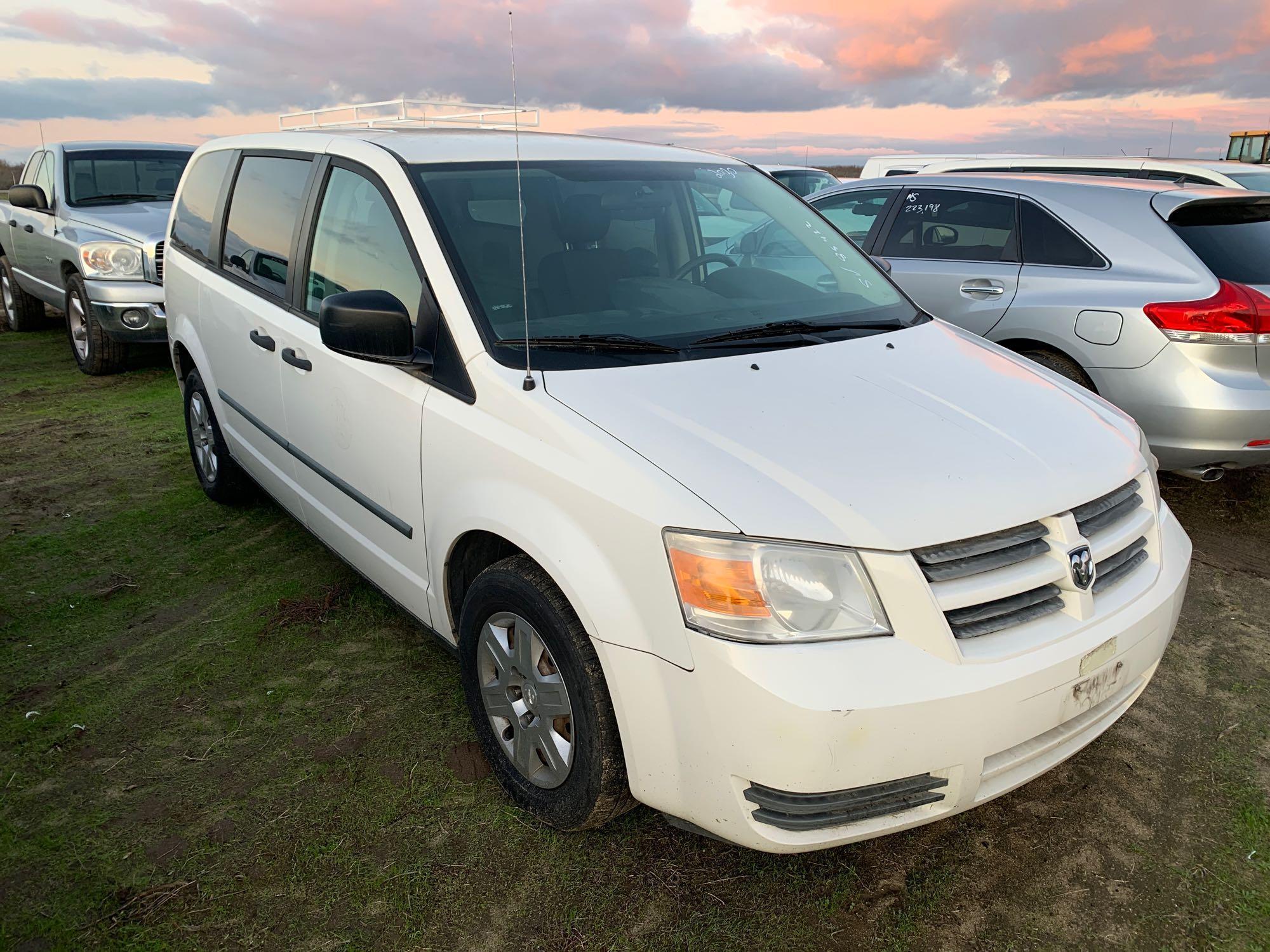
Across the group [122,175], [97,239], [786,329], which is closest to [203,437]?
[786,329]

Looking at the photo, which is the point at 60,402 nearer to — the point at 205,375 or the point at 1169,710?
the point at 205,375

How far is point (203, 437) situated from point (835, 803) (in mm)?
3979

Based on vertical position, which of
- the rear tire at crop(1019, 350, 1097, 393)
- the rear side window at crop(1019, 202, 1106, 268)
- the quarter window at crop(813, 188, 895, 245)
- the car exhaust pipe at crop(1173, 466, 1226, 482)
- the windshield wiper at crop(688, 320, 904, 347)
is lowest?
the car exhaust pipe at crop(1173, 466, 1226, 482)

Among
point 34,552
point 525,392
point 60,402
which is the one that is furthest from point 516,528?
point 60,402

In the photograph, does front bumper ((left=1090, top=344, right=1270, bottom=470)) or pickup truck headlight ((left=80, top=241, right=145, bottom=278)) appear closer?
front bumper ((left=1090, top=344, right=1270, bottom=470))

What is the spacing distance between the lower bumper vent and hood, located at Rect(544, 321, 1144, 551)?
0.51m

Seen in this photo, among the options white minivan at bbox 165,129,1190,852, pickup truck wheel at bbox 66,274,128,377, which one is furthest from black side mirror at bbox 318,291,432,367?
pickup truck wheel at bbox 66,274,128,377

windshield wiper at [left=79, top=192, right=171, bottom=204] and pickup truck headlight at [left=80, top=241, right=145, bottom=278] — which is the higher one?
windshield wiper at [left=79, top=192, right=171, bottom=204]

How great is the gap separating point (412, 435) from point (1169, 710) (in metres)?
2.61

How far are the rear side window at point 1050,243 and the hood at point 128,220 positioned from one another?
6.50m

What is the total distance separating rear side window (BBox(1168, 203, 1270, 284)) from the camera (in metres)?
4.39

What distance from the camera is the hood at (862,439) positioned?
200 cm

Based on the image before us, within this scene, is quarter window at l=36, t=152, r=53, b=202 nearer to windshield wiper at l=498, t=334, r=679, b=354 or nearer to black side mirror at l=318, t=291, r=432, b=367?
black side mirror at l=318, t=291, r=432, b=367

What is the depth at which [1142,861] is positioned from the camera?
2385 millimetres
